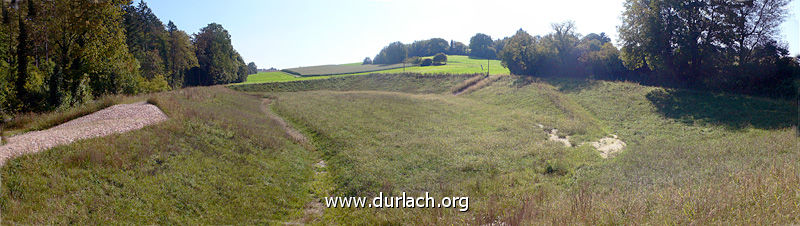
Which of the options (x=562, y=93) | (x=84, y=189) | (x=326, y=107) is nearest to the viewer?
(x=84, y=189)

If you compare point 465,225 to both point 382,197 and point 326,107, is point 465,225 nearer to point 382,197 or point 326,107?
point 382,197

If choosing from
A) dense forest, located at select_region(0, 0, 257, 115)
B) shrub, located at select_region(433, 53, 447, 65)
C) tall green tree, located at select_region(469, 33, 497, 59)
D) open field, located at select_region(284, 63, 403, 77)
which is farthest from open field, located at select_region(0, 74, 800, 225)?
tall green tree, located at select_region(469, 33, 497, 59)

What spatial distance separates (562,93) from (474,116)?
55.0ft

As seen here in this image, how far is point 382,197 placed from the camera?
10.9 meters

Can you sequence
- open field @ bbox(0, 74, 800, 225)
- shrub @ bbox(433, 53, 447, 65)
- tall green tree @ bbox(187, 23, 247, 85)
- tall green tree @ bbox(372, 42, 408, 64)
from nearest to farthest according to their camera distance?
open field @ bbox(0, 74, 800, 225), tall green tree @ bbox(187, 23, 247, 85), shrub @ bbox(433, 53, 447, 65), tall green tree @ bbox(372, 42, 408, 64)

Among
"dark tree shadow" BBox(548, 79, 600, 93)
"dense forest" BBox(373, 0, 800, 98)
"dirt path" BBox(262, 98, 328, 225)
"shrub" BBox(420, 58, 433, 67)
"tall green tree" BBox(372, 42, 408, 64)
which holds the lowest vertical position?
"dirt path" BBox(262, 98, 328, 225)

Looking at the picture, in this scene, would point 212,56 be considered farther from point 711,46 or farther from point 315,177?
point 711,46

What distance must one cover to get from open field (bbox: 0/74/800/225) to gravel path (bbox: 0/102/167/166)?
0.79 m

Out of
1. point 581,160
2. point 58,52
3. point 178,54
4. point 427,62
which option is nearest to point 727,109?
point 581,160

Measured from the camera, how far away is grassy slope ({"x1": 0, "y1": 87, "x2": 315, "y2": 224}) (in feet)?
26.4

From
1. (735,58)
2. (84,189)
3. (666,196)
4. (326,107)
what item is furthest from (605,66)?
(84,189)

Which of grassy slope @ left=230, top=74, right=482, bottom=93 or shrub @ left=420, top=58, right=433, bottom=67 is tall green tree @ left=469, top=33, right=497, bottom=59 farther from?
grassy slope @ left=230, top=74, right=482, bottom=93

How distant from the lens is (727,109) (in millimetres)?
21312

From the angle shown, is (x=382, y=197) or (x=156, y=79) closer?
(x=382, y=197)
